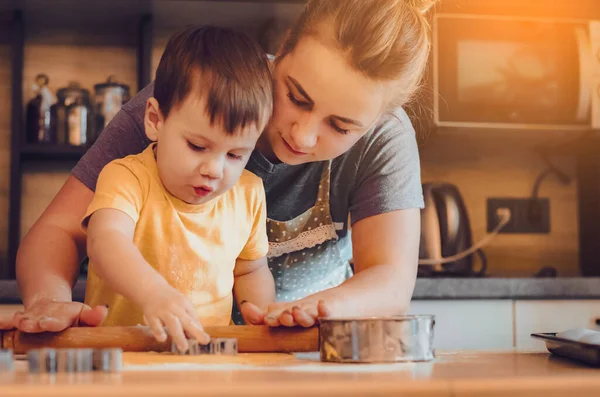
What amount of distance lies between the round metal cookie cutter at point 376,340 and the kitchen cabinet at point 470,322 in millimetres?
1504

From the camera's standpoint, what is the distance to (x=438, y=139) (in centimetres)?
271

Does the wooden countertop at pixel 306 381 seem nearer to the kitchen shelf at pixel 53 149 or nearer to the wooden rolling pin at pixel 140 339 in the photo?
the wooden rolling pin at pixel 140 339

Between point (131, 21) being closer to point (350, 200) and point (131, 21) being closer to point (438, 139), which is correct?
point (438, 139)

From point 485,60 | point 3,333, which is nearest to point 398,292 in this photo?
point 3,333

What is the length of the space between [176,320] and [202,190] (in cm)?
39

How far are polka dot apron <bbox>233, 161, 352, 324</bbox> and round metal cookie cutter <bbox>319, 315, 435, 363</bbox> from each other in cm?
67

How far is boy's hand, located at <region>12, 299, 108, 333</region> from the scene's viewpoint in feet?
2.80

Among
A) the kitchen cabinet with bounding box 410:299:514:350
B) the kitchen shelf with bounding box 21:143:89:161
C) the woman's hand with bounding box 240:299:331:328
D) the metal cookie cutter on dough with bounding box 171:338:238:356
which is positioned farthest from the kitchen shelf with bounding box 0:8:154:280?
the metal cookie cutter on dough with bounding box 171:338:238:356

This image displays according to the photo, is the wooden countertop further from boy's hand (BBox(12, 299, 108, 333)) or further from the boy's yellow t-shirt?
the boy's yellow t-shirt

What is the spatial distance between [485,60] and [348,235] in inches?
48.1

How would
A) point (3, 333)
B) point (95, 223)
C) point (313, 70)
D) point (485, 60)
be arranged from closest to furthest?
point (3, 333), point (95, 223), point (313, 70), point (485, 60)

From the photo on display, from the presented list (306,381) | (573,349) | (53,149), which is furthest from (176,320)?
(53,149)

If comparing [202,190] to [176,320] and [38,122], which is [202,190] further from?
[38,122]

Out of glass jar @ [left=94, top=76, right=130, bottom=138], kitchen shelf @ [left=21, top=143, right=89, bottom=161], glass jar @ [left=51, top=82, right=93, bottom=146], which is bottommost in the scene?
kitchen shelf @ [left=21, top=143, right=89, bottom=161]
